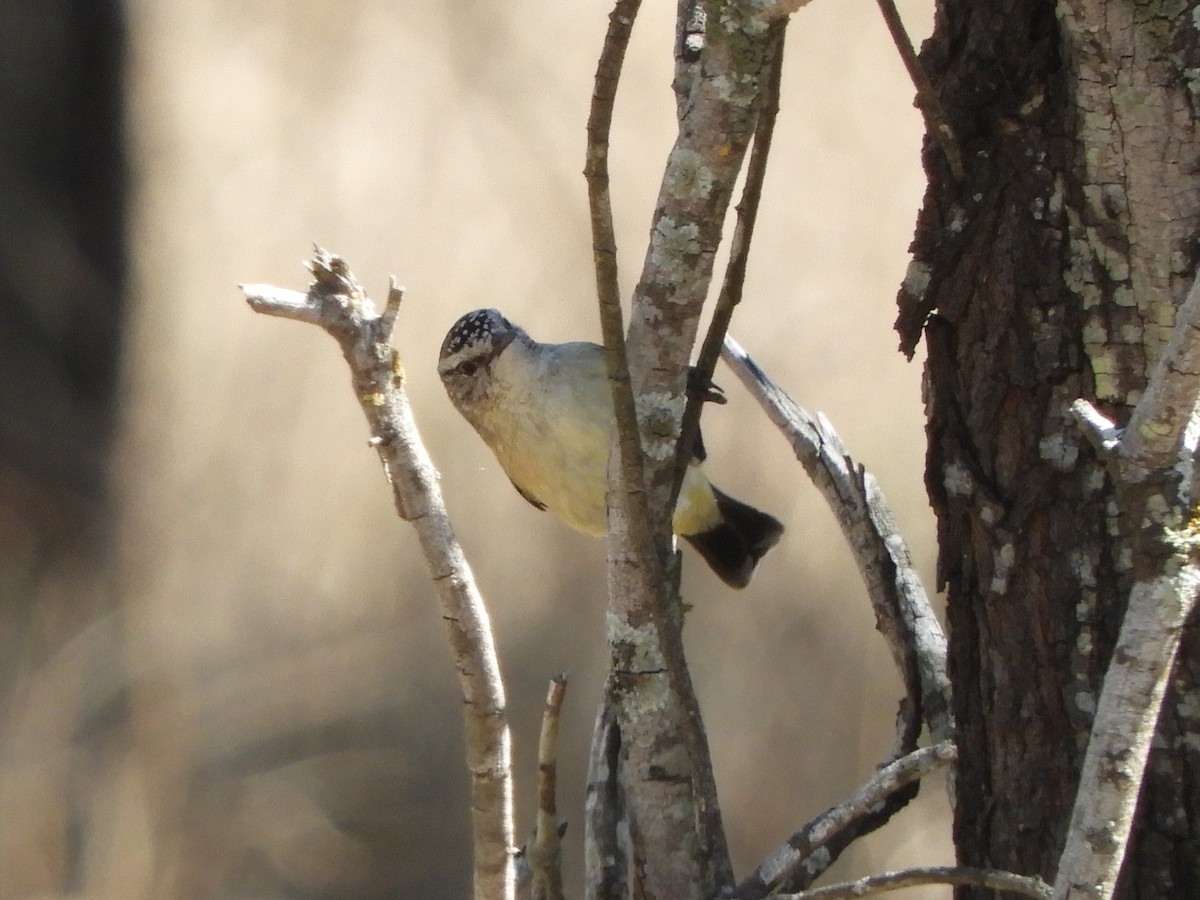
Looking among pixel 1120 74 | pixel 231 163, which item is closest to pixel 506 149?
pixel 231 163

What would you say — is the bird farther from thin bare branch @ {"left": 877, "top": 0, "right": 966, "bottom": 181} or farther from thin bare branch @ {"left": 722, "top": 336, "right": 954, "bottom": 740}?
thin bare branch @ {"left": 877, "top": 0, "right": 966, "bottom": 181}

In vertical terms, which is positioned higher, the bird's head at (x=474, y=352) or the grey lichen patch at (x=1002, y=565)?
the bird's head at (x=474, y=352)

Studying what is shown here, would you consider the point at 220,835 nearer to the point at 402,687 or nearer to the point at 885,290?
the point at 402,687

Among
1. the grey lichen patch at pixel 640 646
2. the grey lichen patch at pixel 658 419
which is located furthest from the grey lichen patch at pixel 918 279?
the grey lichen patch at pixel 640 646

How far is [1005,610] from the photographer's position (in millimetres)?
1289

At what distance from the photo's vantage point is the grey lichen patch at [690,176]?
111 cm

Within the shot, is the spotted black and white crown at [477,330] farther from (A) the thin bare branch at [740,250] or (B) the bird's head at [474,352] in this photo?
(A) the thin bare branch at [740,250]

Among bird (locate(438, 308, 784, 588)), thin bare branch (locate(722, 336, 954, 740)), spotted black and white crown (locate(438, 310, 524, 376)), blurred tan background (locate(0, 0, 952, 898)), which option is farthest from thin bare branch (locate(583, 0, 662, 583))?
blurred tan background (locate(0, 0, 952, 898))

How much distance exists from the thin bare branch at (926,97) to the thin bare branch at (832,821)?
22.1 inches

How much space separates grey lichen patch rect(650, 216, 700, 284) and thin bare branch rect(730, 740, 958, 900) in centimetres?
50

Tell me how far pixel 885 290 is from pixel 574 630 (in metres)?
1.13

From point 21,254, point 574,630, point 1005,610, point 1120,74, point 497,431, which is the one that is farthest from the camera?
point 574,630

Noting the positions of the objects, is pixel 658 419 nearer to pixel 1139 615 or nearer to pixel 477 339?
pixel 1139 615

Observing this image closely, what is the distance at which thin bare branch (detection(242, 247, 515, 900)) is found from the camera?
1202 mm
